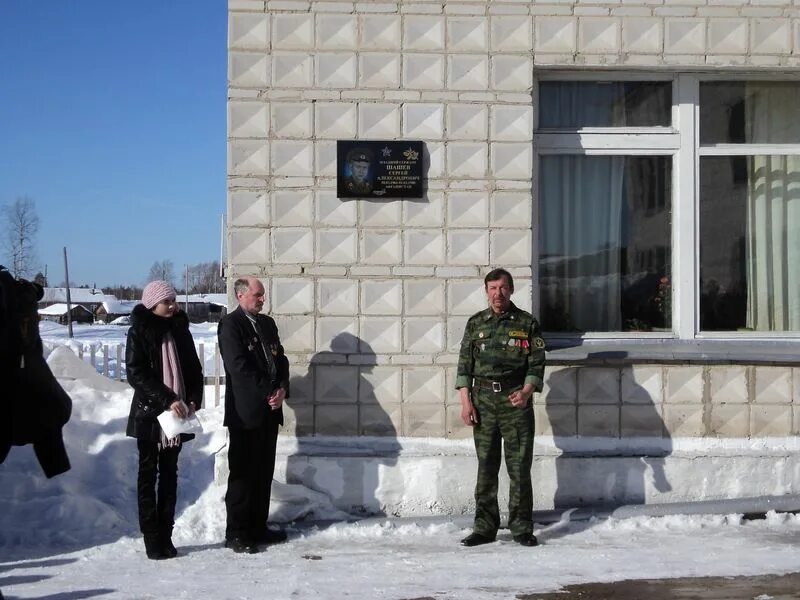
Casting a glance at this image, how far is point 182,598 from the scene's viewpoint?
15.2ft

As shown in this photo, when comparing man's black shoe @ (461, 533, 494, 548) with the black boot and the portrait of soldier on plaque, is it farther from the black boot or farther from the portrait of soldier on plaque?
the portrait of soldier on plaque

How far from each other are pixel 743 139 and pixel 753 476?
2658mm

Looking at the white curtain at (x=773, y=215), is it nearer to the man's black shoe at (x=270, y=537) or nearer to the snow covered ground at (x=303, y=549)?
the snow covered ground at (x=303, y=549)

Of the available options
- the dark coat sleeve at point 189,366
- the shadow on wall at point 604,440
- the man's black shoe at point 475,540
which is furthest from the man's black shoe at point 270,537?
the shadow on wall at point 604,440

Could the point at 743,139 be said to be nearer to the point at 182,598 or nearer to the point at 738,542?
the point at 738,542

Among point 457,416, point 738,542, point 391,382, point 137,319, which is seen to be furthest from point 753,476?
point 137,319

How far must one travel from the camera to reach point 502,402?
5723mm

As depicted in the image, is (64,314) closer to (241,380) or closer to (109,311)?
(109,311)

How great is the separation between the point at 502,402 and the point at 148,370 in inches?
91.0

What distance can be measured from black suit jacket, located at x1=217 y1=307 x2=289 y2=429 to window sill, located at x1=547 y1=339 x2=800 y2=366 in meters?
2.07

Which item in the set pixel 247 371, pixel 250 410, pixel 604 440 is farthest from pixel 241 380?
pixel 604 440

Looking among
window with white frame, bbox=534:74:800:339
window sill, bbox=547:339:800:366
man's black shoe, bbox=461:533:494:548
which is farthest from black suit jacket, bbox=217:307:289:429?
window with white frame, bbox=534:74:800:339

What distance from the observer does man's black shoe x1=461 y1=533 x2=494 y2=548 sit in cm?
Result: 570

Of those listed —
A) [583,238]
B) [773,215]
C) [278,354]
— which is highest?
[773,215]
